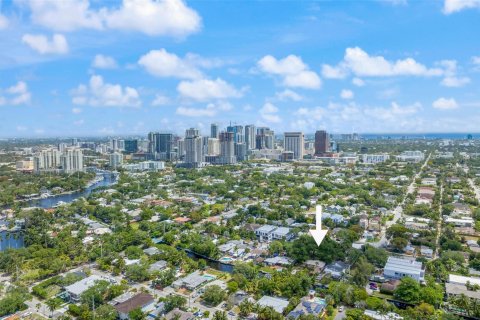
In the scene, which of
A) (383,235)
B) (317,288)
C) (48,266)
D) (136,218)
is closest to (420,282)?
(317,288)

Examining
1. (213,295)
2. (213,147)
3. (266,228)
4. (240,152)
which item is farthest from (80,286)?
(240,152)

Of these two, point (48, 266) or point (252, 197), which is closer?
point (48, 266)

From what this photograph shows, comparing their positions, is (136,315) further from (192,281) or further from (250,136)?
(250,136)

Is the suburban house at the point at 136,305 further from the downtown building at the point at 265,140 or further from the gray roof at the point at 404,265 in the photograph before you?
the downtown building at the point at 265,140

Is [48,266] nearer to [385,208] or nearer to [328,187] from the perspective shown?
[385,208]

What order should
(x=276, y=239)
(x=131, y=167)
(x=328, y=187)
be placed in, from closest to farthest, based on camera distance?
(x=276, y=239)
(x=328, y=187)
(x=131, y=167)

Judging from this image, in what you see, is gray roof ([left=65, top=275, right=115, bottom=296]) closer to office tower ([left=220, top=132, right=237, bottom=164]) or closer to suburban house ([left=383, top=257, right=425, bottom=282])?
suburban house ([left=383, top=257, right=425, bottom=282])

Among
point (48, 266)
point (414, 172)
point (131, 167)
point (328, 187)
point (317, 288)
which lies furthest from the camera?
point (131, 167)
